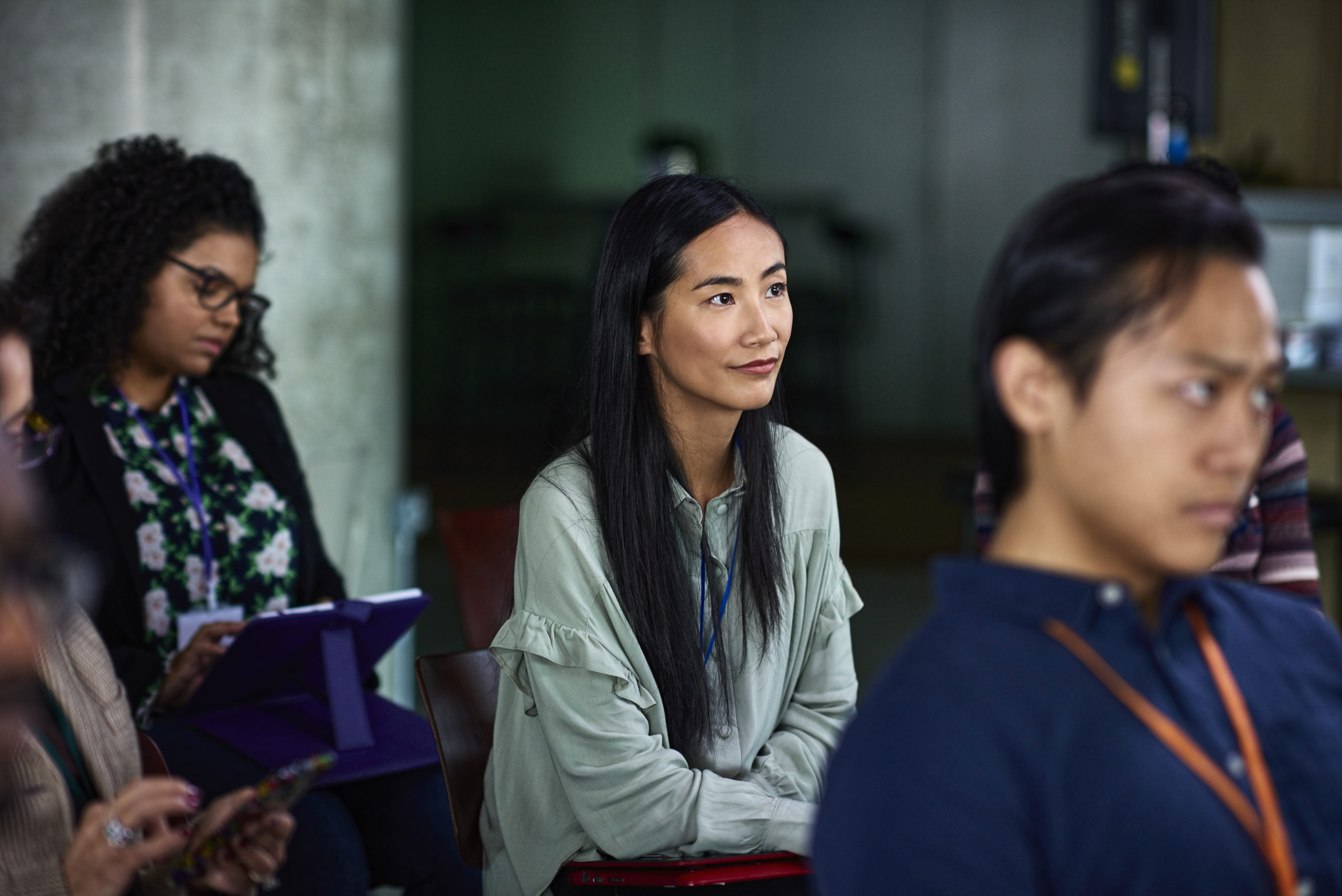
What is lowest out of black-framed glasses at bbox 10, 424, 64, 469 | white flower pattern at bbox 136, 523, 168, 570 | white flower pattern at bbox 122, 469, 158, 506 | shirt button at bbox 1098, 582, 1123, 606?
white flower pattern at bbox 136, 523, 168, 570

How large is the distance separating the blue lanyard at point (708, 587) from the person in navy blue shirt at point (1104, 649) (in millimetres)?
787

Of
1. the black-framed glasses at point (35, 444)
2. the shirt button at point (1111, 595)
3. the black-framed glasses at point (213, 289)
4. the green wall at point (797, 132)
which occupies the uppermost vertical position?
the green wall at point (797, 132)

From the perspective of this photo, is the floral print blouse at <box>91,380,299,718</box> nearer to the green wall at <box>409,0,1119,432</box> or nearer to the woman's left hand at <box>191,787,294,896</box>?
the woman's left hand at <box>191,787,294,896</box>

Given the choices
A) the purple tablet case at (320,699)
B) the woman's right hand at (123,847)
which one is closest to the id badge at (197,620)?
the purple tablet case at (320,699)

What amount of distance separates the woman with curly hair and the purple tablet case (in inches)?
2.4

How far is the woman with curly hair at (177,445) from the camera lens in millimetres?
2129

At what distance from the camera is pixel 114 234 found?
2.43m

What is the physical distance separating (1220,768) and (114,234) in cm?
216

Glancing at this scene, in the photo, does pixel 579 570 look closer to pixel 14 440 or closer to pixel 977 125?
pixel 14 440

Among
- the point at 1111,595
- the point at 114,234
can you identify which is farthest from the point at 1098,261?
→ the point at 114,234

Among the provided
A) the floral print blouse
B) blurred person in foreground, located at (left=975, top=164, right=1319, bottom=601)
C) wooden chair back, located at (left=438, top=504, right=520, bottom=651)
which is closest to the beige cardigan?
the floral print blouse

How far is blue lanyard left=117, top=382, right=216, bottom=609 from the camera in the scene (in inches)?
91.9

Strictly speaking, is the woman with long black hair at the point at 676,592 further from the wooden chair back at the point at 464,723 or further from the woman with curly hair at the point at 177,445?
the woman with curly hair at the point at 177,445

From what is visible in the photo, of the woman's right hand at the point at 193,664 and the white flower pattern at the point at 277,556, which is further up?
the white flower pattern at the point at 277,556
